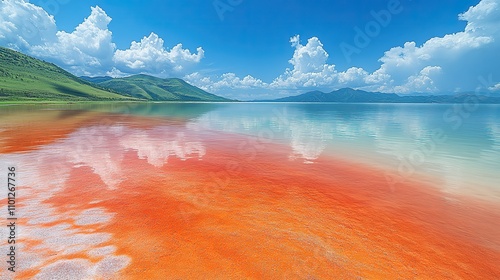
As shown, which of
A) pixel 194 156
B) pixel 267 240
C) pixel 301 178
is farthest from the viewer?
pixel 194 156

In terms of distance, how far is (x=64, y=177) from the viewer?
14141mm

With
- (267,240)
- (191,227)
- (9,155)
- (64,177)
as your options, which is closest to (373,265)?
(267,240)

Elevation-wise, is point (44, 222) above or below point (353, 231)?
above

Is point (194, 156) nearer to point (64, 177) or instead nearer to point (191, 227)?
point (64, 177)

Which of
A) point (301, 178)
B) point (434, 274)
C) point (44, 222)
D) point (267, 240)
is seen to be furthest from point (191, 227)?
point (301, 178)

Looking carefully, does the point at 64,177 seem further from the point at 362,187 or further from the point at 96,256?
the point at 362,187

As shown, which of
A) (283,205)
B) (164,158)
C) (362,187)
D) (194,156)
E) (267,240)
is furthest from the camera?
(194,156)

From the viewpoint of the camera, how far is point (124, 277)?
637cm

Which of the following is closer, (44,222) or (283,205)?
(44,222)

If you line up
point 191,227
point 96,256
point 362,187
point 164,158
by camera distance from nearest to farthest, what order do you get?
1. point 96,256
2. point 191,227
3. point 362,187
4. point 164,158

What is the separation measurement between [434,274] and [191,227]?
26.6 ft

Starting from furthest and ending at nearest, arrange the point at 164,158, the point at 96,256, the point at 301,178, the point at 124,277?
the point at 164,158 < the point at 301,178 < the point at 96,256 < the point at 124,277

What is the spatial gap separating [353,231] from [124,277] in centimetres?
804

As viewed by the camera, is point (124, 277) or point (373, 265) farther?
point (373, 265)
